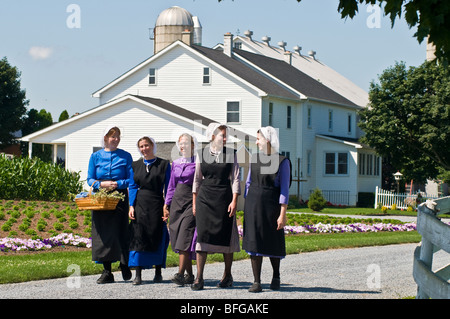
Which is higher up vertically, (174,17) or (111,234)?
(174,17)

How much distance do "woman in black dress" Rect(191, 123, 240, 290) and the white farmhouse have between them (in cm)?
2380

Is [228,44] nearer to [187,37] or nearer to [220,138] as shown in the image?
[187,37]

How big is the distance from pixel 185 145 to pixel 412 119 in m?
30.5

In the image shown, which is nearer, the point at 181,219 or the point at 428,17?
the point at 428,17

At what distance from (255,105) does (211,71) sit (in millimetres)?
3214

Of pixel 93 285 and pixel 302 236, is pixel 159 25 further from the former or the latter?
pixel 93 285

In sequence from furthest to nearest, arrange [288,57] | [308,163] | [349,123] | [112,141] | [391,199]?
[288,57], [349,123], [308,163], [391,199], [112,141]

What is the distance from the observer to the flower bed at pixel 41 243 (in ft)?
51.0

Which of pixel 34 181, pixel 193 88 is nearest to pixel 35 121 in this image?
pixel 193 88

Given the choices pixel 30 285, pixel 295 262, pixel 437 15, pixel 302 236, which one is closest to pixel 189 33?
pixel 302 236

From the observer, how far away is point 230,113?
4091 cm

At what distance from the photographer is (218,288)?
34.4ft

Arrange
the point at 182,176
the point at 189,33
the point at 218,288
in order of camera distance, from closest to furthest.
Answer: the point at 218,288 < the point at 182,176 < the point at 189,33

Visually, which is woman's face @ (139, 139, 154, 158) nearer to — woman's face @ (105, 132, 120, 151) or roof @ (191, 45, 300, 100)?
woman's face @ (105, 132, 120, 151)
